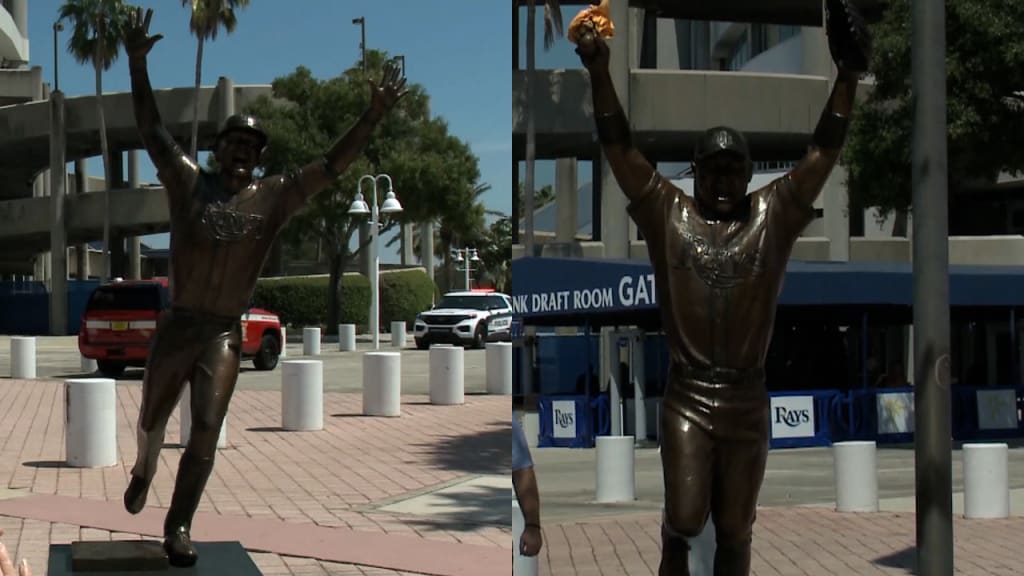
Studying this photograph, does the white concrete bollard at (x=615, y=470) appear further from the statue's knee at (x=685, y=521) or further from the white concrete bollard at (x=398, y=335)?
the white concrete bollard at (x=398, y=335)

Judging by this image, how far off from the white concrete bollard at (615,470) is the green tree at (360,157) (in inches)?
739

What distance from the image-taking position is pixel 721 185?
3.65m

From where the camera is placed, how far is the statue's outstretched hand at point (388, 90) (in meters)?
4.95

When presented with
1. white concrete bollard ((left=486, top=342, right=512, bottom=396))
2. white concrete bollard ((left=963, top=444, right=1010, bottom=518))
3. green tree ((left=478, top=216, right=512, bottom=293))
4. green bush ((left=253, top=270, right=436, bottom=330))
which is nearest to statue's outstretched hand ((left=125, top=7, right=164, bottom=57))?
green tree ((left=478, top=216, right=512, bottom=293))

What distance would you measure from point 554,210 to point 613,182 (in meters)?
0.66

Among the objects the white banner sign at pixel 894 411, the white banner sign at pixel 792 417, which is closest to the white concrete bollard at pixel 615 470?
the white banner sign at pixel 792 417

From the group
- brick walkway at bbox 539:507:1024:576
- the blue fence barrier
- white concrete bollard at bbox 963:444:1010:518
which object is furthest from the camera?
the blue fence barrier

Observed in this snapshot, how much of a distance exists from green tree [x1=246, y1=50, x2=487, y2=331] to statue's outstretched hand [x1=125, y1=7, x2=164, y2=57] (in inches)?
796

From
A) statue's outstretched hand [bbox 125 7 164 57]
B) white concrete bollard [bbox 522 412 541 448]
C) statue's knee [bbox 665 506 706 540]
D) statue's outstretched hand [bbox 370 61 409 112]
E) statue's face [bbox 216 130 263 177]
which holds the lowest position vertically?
statue's knee [bbox 665 506 706 540]

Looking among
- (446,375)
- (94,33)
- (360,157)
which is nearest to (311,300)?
(360,157)

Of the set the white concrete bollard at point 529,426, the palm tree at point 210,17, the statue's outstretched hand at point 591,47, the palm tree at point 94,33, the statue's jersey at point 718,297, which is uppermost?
the palm tree at point 94,33

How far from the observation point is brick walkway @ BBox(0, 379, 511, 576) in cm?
712

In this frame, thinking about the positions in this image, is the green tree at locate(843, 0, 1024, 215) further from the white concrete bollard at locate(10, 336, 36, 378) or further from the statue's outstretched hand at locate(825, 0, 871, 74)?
the white concrete bollard at locate(10, 336, 36, 378)

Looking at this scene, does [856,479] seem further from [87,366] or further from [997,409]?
[87,366]
